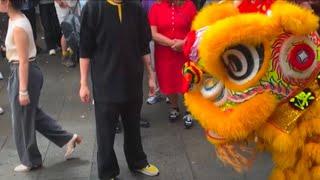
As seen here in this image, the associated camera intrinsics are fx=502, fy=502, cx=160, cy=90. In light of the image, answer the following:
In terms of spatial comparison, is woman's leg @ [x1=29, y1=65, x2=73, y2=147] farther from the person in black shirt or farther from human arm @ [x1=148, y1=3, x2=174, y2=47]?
human arm @ [x1=148, y1=3, x2=174, y2=47]

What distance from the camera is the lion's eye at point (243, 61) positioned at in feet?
8.73

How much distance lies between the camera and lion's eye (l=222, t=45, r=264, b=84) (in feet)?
8.73

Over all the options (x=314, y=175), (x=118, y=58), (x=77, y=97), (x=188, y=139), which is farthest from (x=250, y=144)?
(x=77, y=97)

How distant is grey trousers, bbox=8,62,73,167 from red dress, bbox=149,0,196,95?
134 cm

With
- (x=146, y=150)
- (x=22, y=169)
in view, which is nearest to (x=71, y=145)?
(x=22, y=169)

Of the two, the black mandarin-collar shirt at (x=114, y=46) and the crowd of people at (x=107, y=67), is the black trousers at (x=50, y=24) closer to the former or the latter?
the crowd of people at (x=107, y=67)

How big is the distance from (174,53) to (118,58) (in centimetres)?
152

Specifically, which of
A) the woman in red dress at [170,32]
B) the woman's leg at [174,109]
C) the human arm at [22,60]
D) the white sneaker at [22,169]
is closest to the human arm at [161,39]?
the woman in red dress at [170,32]

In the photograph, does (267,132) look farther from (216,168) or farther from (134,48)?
(216,168)

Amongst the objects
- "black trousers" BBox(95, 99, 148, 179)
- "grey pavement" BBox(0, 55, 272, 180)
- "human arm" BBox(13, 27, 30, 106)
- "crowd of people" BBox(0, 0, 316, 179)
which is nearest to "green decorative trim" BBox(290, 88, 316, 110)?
"crowd of people" BBox(0, 0, 316, 179)

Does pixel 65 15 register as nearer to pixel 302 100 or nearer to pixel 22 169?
pixel 22 169

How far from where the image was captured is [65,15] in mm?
7902

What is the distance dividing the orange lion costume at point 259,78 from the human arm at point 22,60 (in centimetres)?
181

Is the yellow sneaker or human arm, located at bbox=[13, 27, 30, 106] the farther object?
the yellow sneaker
